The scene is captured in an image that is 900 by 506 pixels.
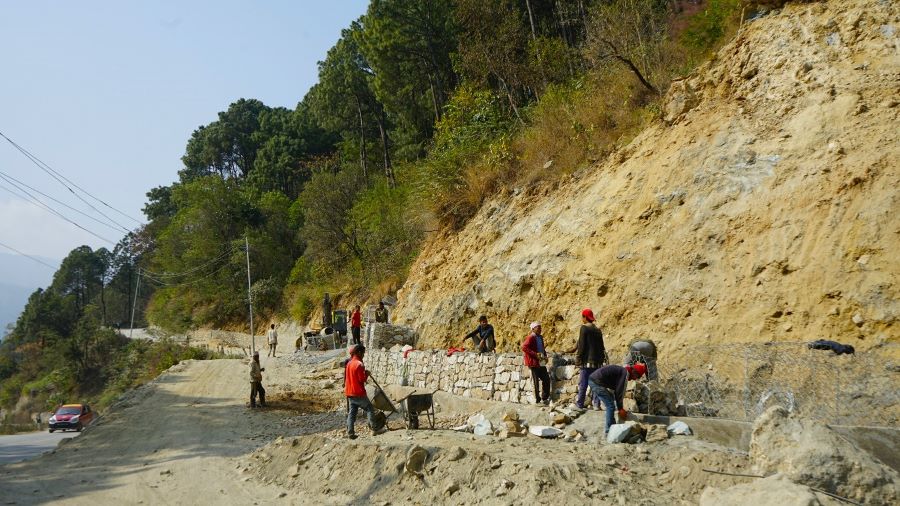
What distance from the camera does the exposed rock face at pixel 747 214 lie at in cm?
975

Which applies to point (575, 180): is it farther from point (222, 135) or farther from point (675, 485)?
point (222, 135)

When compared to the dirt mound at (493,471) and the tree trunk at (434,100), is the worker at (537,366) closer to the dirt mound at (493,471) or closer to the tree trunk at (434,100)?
the dirt mound at (493,471)

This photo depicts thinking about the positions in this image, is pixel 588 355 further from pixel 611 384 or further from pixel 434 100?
pixel 434 100

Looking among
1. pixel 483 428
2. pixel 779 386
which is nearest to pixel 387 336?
pixel 483 428

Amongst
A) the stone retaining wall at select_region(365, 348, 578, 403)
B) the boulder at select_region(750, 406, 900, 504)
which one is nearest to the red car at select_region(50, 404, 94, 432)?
the stone retaining wall at select_region(365, 348, 578, 403)

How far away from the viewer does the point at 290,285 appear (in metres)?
42.6

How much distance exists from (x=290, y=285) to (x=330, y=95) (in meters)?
15.0

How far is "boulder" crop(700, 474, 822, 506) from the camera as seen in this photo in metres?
4.84

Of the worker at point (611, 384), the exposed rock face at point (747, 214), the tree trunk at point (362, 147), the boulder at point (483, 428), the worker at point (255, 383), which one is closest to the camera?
the worker at point (611, 384)

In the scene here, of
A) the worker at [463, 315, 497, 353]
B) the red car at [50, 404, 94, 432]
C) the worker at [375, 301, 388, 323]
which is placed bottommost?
the red car at [50, 404, 94, 432]

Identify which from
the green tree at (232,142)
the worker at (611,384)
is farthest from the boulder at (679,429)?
the green tree at (232,142)

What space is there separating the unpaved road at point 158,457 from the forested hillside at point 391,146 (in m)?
10.3

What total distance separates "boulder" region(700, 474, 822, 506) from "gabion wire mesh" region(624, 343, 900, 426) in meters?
2.86

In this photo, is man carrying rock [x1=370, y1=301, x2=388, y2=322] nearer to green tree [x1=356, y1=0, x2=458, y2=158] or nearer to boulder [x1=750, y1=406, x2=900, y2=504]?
green tree [x1=356, y1=0, x2=458, y2=158]
